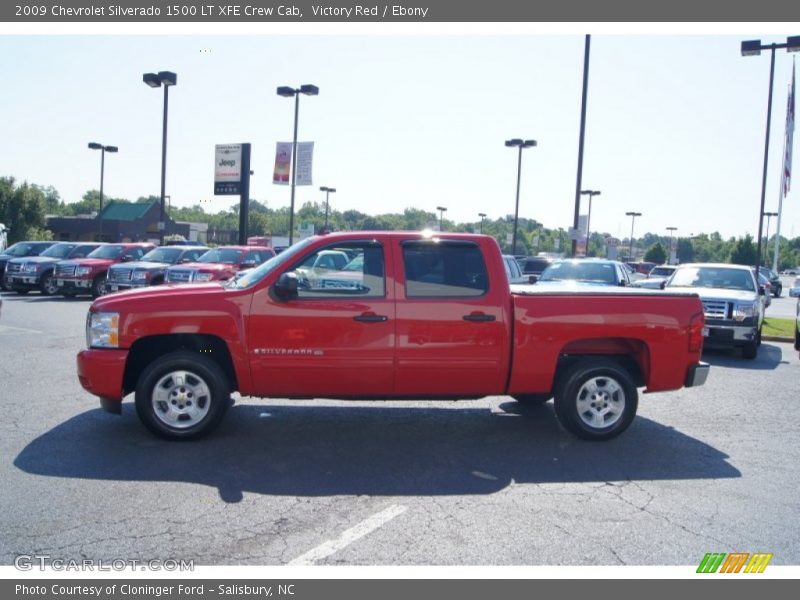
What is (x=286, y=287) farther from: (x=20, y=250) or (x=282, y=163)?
(x=282, y=163)

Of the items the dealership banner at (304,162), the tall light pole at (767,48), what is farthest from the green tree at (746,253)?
the dealership banner at (304,162)

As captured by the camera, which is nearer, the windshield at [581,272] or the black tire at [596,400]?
the black tire at [596,400]

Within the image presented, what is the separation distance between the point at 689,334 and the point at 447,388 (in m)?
2.46

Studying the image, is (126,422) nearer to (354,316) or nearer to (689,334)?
(354,316)

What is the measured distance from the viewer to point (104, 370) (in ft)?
20.6

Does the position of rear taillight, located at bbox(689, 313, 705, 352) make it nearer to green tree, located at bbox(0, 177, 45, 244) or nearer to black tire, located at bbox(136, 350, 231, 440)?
black tire, located at bbox(136, 350, 231, 440)

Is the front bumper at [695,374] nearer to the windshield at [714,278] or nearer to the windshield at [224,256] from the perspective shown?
the windshield at [714,278]

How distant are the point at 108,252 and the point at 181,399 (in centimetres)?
1829

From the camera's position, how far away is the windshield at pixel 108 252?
22703mm

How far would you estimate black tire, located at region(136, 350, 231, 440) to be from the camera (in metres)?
6.30

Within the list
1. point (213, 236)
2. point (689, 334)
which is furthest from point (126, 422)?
point (213, 236)

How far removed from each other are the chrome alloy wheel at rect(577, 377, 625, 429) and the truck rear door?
0.84m

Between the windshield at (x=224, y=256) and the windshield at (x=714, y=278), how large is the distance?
37.3 ft

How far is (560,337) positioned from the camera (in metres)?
6.66
